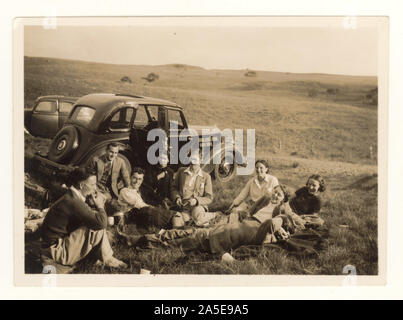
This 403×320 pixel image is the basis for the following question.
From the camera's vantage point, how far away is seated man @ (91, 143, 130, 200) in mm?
4723

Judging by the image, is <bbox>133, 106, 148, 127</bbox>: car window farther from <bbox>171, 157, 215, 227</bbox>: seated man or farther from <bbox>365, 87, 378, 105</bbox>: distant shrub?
<bbox>365, 87, 378, 105</bbox>: distant shrub

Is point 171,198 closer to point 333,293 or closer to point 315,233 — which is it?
point 315,233

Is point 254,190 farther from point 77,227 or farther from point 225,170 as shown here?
point 77,227

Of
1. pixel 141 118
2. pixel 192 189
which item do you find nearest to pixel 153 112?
pixel 141 118

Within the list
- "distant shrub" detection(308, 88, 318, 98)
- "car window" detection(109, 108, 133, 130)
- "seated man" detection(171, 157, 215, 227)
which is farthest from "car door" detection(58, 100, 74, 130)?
"distant shrub" detection(308, 88, 318, 98)

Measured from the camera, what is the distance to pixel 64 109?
4.78 m

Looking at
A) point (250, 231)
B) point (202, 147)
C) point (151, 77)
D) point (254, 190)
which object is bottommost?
point (250, 231)

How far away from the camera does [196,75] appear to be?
191 inches

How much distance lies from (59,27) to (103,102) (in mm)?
931

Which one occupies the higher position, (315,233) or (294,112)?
(294,112)

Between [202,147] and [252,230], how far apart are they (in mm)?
1013

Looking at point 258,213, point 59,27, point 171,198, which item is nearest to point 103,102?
point 59,27

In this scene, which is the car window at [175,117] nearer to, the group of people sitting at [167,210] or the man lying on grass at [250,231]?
the group of people sitting at [167,210]

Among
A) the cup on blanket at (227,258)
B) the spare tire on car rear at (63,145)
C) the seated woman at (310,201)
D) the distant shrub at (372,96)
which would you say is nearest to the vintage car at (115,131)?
the spare tire on car rear at (63,145)
